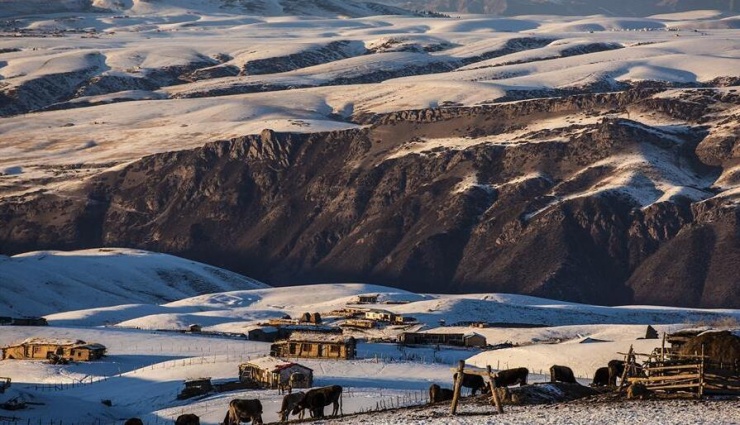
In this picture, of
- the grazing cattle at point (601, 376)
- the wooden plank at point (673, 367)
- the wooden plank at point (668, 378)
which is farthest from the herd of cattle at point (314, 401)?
the wooden plank at point (673, 367)

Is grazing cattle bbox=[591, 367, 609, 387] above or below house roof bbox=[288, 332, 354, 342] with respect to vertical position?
above

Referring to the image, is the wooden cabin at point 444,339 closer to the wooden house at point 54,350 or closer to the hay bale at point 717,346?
the wooden house at point 54,350

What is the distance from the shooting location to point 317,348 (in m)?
101

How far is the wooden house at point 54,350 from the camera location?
108125mm

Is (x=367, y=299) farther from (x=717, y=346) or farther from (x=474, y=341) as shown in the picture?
(x=717, y=346)

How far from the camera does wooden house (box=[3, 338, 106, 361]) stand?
108m

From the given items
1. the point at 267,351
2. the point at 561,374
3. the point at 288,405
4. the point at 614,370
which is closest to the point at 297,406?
the point at 288,405

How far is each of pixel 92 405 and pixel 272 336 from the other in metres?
49.8

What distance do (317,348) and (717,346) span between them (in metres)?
53.8

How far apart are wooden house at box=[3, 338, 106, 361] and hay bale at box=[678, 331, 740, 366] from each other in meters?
64.3

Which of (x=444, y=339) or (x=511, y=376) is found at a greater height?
(x=511, y=376)

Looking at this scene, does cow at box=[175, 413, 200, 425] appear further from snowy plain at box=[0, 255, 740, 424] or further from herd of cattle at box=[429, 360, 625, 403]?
herd of cattle at box=[429, 360, 625, 403]

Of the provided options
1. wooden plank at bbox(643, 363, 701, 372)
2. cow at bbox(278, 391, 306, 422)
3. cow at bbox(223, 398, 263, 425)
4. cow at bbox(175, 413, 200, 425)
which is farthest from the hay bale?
cow at bbox(175, 413, 200, 425)

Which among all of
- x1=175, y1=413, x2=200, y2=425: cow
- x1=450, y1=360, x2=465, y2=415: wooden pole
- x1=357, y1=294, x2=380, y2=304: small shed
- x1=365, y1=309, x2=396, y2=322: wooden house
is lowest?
x1=357, y1=294, x2=380, y2=304: small shed
